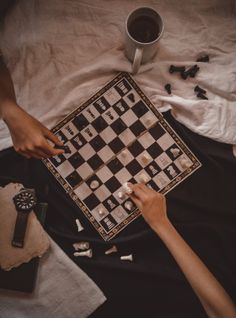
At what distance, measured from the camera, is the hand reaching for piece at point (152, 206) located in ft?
3.99

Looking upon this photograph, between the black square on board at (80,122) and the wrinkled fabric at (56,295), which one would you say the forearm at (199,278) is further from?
the black square on board at (80,122)

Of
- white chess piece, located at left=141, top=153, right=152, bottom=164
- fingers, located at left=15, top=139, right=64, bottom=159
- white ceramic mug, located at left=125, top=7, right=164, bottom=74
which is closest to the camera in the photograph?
fingers, located at left=15, top=139, right=64, bottom=159

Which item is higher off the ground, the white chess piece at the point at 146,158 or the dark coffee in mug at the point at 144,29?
the dark coffee in mug at the point at 144,29

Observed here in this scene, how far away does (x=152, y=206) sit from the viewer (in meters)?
1.22

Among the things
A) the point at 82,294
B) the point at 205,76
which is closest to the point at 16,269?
the point at 82,294

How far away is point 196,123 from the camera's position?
1323 millimetres

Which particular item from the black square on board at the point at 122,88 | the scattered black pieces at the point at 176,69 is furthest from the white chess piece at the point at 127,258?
the scattered black pieces at the point at 176,69

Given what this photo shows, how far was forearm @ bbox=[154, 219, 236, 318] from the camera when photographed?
113 centimetres

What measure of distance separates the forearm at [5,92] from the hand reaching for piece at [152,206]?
50cm

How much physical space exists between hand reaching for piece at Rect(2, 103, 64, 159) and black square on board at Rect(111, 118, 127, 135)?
29cm

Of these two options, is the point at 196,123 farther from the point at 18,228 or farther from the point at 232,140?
the point at 18,228

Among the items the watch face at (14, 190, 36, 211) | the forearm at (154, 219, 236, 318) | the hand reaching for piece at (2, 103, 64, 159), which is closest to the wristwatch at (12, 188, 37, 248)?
the watch face at (14, 190, 36, 211)

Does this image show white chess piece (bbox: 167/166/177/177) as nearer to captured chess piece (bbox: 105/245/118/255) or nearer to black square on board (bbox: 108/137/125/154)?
black square on board (bbox: 108/137/125/154)

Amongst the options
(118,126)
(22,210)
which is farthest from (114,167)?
(22,210)
